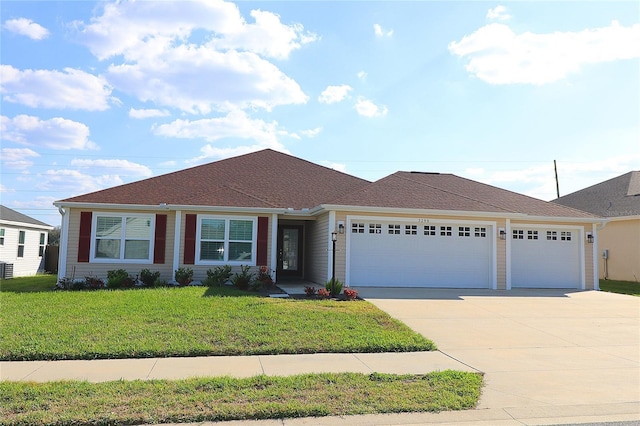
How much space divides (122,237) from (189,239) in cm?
233

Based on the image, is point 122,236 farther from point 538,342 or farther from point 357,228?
point 538,342

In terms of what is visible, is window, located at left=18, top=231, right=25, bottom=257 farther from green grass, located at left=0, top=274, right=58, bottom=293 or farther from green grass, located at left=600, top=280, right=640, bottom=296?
green grass, located at left=600, top=280, right=640, bottom=296

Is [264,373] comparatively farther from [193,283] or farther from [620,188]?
[620,188]

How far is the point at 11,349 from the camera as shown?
723cm

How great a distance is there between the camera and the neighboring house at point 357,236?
15805 millimetres

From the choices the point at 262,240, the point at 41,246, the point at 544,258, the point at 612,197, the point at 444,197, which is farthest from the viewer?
the point at 41,246

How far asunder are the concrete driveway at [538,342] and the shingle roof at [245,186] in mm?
5402

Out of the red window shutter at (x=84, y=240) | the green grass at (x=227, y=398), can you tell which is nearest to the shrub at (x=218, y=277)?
the red window shutter at (x=84, y=240)

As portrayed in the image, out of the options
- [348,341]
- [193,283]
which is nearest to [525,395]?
[348,341]

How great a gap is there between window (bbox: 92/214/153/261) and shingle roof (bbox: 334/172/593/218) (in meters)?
6.62

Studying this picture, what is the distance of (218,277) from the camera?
15086 millimetres

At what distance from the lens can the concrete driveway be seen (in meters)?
5.73

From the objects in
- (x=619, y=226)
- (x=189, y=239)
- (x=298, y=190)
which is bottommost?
(x=189, y=239)

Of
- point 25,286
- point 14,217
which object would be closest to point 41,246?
point 14,217
